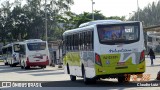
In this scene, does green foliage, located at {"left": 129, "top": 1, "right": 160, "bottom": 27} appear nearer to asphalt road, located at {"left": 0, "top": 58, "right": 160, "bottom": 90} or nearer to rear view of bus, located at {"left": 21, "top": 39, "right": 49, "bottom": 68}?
rear view of bus, located at {"left": 21, "top": 39, "right": 49, "bottom": 68}

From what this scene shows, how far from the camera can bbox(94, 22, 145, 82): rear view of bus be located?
68.0ft

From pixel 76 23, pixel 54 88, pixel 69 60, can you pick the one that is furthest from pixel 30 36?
pixel 54 88

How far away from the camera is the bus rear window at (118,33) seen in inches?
826

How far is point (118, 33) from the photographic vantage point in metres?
21.0

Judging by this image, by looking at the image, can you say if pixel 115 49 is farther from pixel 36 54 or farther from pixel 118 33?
pixel 36 54

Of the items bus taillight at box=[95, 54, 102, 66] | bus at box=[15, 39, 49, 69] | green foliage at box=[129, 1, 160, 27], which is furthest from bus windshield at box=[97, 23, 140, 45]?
green foliage at box=[129, 1, 160, 27]

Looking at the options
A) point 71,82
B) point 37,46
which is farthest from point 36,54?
point 71,82

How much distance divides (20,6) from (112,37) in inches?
2702

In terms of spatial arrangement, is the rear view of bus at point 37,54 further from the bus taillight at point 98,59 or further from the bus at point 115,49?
the bus taillight at point 98,59

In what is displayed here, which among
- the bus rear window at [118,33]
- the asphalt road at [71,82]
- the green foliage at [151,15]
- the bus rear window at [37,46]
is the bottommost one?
the asphalt road at [71,82]

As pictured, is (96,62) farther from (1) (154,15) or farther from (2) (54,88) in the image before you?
(1) (154,15)

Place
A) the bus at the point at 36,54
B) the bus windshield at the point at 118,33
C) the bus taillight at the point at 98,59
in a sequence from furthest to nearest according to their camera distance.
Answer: the bus at the point at 36,54
the bus windshield at the point at 118,33
the bus taillight at the point at 98,59

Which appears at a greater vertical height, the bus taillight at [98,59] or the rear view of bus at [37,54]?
the bus taillight at [98,59]

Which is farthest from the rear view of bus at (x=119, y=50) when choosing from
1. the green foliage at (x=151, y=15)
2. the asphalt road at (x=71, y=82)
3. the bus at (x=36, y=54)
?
the green foliage at (x=151, y=15)
